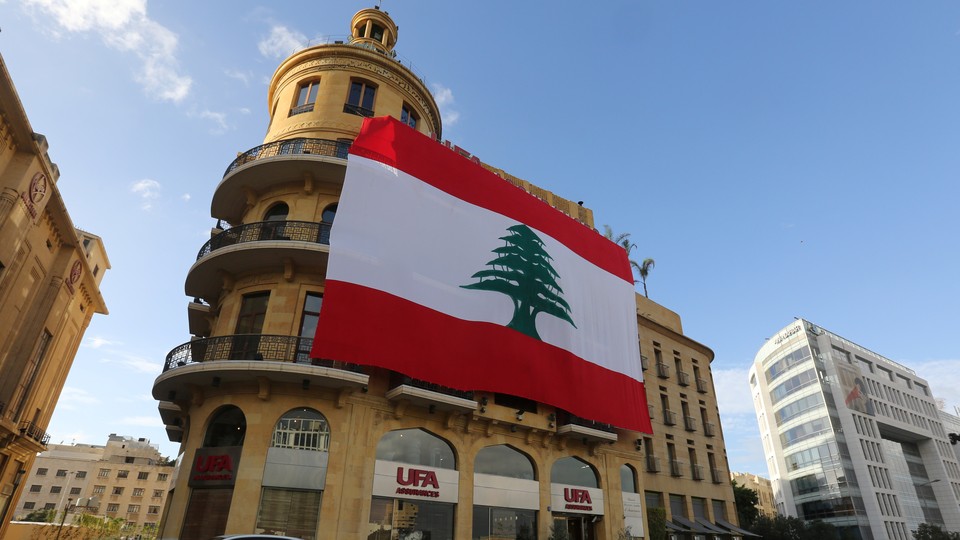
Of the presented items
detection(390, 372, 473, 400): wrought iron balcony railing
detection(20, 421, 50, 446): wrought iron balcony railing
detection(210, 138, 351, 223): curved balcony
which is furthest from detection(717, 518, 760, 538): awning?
detection(20, 421, 50, 446): wrought iron balcony railing

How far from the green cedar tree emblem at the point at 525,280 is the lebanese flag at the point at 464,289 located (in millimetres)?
60

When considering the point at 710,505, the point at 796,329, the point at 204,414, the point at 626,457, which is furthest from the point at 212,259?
the point at 796,329

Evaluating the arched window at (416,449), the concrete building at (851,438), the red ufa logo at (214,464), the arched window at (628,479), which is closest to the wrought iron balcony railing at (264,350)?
the arched window at (416,449)

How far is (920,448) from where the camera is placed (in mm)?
89250

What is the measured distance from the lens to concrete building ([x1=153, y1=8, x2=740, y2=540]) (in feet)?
58.2

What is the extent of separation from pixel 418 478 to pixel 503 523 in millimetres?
4684

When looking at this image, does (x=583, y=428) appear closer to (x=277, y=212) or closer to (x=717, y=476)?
(x=277, y=212)

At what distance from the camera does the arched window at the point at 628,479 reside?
93.7 ft

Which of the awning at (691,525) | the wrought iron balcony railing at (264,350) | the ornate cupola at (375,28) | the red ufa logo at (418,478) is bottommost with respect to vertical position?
the awning at (691,525)

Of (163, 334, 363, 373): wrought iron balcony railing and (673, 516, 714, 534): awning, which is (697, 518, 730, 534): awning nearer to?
(673, 516, 714, 534): awning

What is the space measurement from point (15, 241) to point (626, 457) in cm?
3212

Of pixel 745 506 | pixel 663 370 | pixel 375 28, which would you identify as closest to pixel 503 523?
pixel 663 370

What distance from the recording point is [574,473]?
2600 centimetres

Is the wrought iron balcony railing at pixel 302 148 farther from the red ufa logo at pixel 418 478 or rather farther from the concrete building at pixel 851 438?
the concrete building at pixel 851 438
